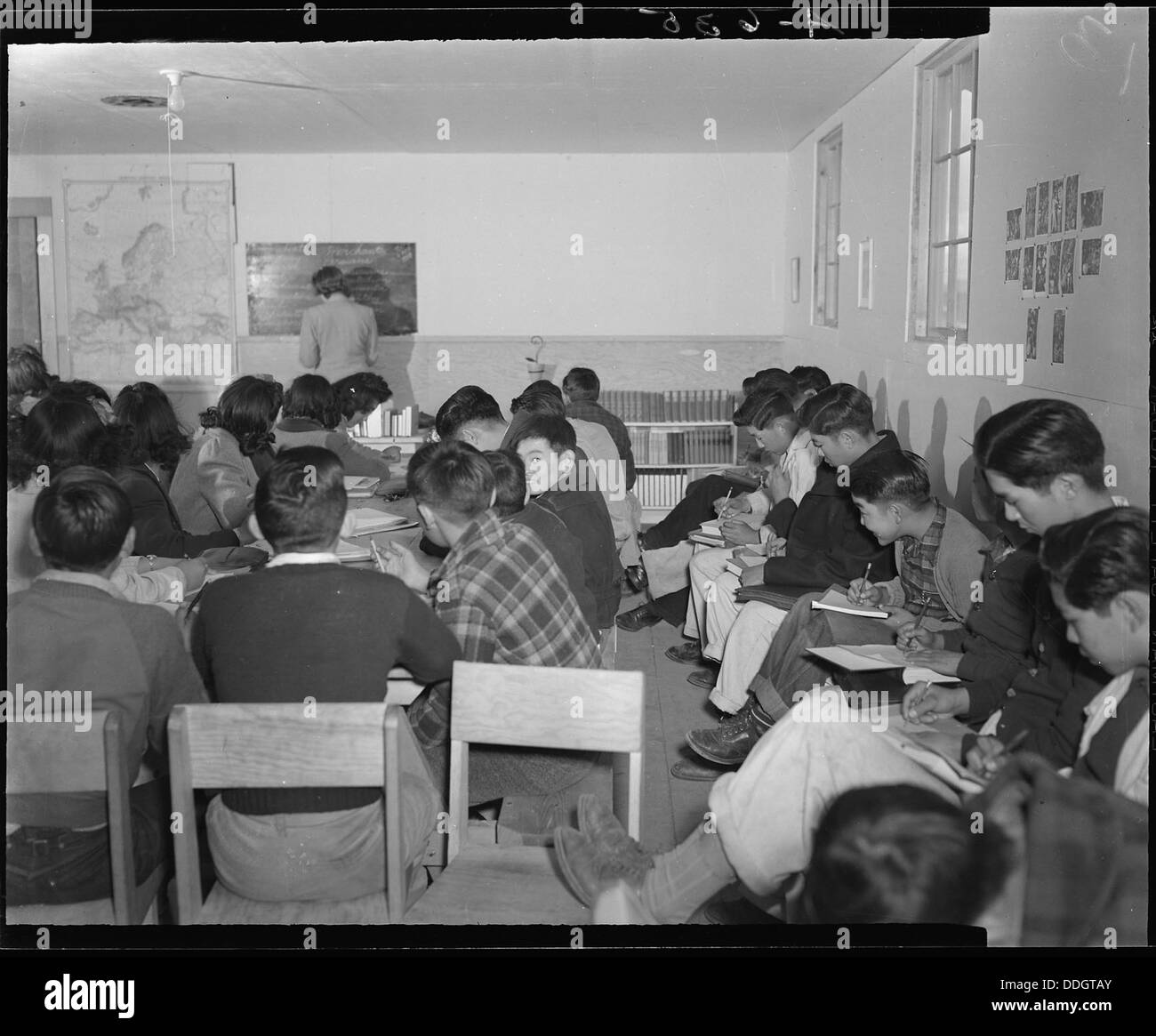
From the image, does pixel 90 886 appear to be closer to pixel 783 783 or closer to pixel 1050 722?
pixel 783 783

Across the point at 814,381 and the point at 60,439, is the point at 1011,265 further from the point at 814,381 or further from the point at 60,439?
the point at 60,439

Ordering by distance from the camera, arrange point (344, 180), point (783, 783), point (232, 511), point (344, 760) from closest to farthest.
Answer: point (344, 760) < point (783, 783) < point (232, 511) < point (344, 180)

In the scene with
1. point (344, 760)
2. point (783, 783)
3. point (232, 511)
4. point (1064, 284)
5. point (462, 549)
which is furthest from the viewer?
point (232, 511)

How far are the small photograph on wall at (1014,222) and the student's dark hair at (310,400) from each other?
2.96 metres

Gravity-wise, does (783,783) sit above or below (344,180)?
below

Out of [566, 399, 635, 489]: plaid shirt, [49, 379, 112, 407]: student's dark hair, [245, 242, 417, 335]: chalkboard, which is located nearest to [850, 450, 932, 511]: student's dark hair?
[566, 399, 635, 489]: plaid shirt

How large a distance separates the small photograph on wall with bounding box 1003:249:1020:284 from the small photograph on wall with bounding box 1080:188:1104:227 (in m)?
0.59

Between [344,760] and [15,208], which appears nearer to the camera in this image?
[344,760]

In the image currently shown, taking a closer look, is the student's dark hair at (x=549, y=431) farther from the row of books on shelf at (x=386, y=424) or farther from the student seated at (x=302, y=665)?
the row of books on shelf at (x=386, y=424)

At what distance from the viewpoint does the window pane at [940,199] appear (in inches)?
198

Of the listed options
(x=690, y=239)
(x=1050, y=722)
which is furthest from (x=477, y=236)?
(x=1050, y=722)

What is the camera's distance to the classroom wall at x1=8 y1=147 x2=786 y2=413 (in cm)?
844

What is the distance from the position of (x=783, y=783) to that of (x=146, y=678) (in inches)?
48.5

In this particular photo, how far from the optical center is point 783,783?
86.2 inches
